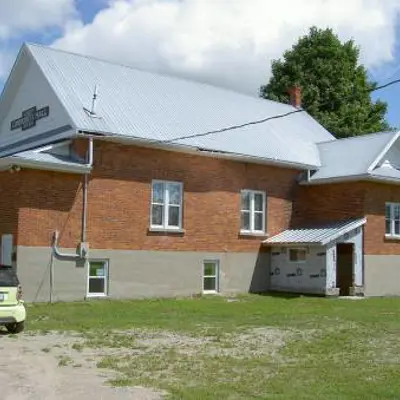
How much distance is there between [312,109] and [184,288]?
23.6m

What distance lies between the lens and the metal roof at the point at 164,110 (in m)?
22.9

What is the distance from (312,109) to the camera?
43625mm

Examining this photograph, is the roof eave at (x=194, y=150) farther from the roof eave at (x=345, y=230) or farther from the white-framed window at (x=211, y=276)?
the white-framed window at (x=211, y=276)

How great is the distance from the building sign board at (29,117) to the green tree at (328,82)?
23043 millimetres

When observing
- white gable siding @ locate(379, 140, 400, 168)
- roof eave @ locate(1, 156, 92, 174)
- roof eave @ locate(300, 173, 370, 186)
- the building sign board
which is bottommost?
roof eave @ locate(1, 156, 92, 174)

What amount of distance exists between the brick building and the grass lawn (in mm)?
1967

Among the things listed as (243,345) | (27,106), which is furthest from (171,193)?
(243,345)

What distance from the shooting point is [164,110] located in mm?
25312

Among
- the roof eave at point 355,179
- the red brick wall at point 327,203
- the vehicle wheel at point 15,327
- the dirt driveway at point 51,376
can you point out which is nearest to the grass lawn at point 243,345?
the dirt driveway at point 51,376

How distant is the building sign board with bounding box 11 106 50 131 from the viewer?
77.7 ft

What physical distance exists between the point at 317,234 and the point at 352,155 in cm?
451

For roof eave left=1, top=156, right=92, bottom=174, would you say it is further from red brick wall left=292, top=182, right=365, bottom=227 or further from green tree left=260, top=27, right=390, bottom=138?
green tree left=260, top=27, right=390, bottom=138

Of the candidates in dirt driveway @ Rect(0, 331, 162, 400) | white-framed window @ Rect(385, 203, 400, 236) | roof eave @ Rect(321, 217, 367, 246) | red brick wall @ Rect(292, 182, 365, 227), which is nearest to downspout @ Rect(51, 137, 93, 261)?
roof eave @ Rect(321, 217, 367, 246)

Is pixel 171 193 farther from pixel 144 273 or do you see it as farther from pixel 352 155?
pixel 352 155
